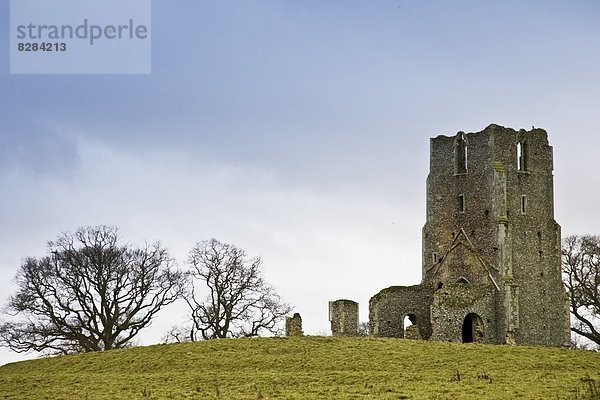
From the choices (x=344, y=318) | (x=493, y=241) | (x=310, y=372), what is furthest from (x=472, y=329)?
(x=310, y=372)

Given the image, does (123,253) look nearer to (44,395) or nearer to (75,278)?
(75,278)

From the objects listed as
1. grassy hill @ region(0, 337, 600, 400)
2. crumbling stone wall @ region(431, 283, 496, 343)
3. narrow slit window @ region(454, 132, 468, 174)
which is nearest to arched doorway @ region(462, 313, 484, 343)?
crumbling stone wall @ region(431, 283, 496, 343)

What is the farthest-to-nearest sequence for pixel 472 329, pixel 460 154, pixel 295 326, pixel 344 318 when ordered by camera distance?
pixel 460 154 < pixel 344 318 < pixel 472 329 < pixel 295 326

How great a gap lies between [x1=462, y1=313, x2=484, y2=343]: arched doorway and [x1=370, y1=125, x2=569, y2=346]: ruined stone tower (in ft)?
0.18

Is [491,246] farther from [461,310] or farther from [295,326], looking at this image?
[295,326]

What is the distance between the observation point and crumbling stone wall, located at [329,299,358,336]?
50594 mm

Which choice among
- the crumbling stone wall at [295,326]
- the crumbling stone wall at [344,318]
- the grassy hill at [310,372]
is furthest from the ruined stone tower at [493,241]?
the grassy hill at [310,372]

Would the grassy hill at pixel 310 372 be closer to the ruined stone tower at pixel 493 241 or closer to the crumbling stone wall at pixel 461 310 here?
the crumbling stone wall at pixel 461 310

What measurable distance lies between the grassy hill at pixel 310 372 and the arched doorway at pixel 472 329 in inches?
333

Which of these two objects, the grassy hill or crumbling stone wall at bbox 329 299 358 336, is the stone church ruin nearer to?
crumbling stone wall at bbox 329 299 358 336

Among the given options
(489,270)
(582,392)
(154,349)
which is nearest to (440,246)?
(489,270)

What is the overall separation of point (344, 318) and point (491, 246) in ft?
26.4

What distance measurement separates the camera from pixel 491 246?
5200 cm

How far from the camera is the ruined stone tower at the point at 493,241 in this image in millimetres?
51344
